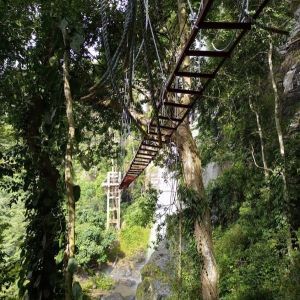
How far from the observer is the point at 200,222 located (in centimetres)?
382

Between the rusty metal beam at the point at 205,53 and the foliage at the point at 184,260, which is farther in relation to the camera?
the foliage at the point at 184,260

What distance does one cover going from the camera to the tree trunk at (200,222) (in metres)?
3.70

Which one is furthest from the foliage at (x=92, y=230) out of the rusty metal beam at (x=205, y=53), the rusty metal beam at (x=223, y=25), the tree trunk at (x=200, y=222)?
the rusty metal beam at (x=223, y=25)

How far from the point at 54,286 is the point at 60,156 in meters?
0.99

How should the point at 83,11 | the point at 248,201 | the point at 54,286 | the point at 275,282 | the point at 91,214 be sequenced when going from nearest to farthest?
the point at 54,286, the point at 83,11, the point at 275,282, the point at 248,201, the point at 91,214

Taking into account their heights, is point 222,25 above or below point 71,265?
above

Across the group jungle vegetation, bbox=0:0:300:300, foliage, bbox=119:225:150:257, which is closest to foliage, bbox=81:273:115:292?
foliage, bbox=119:225:150:257

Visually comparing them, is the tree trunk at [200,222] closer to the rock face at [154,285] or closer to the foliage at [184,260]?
the foliage at [184,260]

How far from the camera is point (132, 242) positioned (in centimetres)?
1327

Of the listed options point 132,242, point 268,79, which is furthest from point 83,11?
point 132,242

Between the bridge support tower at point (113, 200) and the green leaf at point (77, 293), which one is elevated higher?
the bridge support tower at point (113, 200)

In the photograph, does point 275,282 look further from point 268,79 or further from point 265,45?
point 268,79

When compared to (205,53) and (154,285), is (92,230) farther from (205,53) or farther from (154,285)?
(205,53)

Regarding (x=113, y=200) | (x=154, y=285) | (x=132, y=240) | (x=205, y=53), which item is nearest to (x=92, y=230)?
(x=113, y=200)
